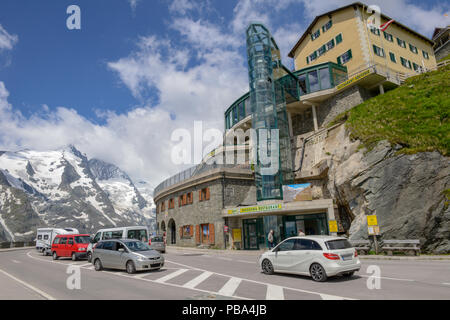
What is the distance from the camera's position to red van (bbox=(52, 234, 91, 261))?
20.6 meters

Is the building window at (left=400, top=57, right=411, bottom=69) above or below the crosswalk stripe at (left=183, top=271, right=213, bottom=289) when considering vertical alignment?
above

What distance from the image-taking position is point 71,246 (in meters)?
20.9

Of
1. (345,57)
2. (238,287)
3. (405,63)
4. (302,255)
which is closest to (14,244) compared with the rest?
(238,287)

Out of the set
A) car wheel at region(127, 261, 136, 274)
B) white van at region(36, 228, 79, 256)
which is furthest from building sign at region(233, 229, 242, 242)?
white van at region(36, 228, 79, 256)

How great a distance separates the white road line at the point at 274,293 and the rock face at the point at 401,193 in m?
12.6

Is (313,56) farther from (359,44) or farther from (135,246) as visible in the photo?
(135,246)

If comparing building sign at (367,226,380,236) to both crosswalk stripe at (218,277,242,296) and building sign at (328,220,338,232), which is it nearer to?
building sign at (328,220,338,232)

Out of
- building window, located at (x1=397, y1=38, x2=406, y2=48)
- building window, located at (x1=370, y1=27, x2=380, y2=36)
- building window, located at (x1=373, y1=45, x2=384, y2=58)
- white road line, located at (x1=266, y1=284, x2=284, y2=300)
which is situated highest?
building window, located at (x1=397, y1=38, x2=406, y2=48)

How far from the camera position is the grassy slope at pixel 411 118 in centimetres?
2030

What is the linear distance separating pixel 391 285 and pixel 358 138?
16879 millimetres

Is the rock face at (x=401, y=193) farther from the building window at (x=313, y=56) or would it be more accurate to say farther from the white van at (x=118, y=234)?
the building window at (x=313, y=56)

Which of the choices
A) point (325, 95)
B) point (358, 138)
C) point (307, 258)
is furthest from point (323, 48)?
point (307, 258)

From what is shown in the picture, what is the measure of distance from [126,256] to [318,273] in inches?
326

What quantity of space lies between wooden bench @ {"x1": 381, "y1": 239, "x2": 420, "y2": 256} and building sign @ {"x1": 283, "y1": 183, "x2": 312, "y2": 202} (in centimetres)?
748
